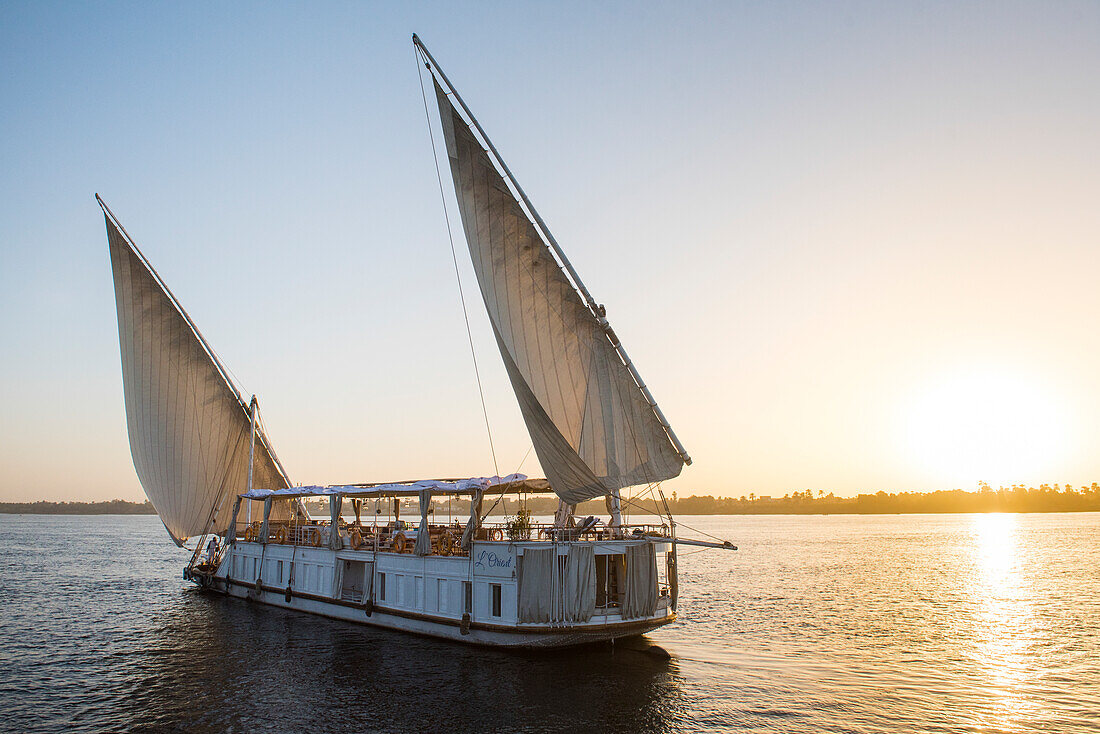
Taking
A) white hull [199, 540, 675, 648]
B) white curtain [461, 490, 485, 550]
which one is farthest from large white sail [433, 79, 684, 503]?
white hull [199, 540, 675, 648]

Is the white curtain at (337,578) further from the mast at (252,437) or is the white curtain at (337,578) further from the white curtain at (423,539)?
the mast at (252,437)

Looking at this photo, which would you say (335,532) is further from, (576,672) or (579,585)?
(576,672)

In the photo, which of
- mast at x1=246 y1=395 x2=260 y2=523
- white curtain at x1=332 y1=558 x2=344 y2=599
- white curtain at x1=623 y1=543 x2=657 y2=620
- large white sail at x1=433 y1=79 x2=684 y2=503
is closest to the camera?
white curtain at x1=623 y1=543 x2=657 y2=620

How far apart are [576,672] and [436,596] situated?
25.4 feet

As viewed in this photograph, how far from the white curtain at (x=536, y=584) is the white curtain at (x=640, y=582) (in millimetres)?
3128

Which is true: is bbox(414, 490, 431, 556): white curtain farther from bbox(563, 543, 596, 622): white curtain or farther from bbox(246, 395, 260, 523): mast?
bbox(246, 395, 260, 523): mast

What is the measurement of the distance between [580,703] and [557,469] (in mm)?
8794

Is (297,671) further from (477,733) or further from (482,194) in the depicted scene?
(482,194)

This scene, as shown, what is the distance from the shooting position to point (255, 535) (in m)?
48.7

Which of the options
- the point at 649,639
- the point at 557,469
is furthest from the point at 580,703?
the point at 649,639

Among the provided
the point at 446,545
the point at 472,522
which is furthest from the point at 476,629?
the point at 446,545

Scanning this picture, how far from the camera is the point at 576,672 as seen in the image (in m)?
26.9

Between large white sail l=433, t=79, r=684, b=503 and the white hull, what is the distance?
4232mm

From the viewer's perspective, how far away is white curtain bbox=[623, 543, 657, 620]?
28766mm
